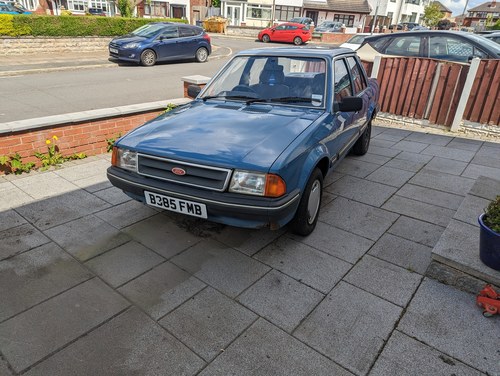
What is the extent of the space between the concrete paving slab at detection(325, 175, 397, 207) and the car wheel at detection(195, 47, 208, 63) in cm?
1394

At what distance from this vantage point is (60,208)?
160 inches

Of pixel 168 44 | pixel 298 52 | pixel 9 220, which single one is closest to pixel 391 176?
pixel 298 52

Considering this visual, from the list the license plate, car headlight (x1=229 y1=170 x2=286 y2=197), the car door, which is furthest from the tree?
the license plate

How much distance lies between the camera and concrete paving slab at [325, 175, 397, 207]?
182 inches

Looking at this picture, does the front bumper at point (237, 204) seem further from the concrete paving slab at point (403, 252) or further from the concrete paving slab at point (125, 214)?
the concrete paving slab at point (403, 252)

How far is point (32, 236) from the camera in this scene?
3514 millimetres

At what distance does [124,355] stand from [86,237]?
1603 mm

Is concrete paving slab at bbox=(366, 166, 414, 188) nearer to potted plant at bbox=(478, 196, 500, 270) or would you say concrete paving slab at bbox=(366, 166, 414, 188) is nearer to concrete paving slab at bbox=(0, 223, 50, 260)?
potted plant at bbox=(478, 196, 500, 270)

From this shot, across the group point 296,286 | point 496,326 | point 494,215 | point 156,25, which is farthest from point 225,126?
point 156,25

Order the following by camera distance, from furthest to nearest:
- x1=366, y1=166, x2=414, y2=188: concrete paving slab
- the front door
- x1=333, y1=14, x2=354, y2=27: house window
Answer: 1. x1=333, y1=14, x2=354, y2=27: house window
2. the front door
3. x1=366, y1=166, x2=414, y2=188: concrete paving slab

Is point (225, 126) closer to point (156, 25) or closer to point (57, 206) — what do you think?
point (57, 206)

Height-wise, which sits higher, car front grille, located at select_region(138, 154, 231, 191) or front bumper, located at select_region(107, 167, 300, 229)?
car front grille, located at select_region(138, 154, 231, 191)

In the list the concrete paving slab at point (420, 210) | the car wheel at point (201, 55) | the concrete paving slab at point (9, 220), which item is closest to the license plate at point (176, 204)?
the concrete paving slab at point (9, 220)

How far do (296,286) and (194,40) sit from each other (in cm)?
1590
